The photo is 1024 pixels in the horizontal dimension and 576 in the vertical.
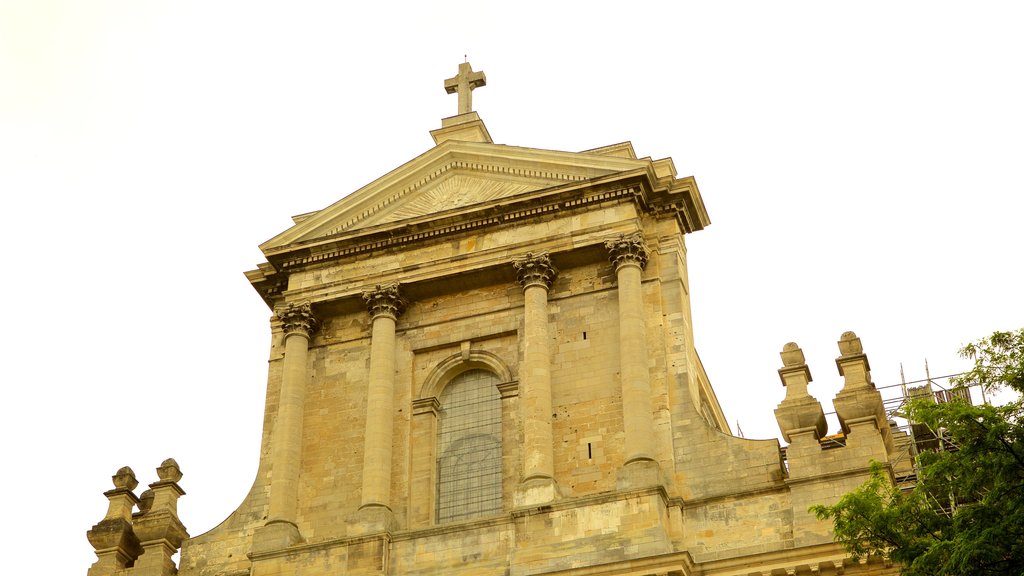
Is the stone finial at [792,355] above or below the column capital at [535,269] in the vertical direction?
below

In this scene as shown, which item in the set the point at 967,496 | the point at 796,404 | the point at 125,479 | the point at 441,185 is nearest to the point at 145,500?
the point at 125,479

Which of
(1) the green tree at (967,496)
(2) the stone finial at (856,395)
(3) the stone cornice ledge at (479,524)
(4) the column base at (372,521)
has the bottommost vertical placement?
(1) the green tree at (967,496)

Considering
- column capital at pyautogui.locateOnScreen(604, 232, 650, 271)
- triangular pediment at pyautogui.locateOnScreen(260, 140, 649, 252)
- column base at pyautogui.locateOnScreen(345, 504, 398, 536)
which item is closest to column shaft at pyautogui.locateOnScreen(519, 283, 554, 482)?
column capital at pyautogui.locateOnScreen(604, 232, 650, 271)

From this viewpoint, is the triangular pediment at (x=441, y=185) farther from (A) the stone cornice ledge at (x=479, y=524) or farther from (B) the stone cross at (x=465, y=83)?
(A) the stone cornice ledge at (x=479, y=524)

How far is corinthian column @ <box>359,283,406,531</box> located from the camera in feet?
98.6

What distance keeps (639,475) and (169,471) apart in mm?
10278

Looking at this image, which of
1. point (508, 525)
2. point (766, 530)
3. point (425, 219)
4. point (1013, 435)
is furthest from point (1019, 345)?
point (425, 219)

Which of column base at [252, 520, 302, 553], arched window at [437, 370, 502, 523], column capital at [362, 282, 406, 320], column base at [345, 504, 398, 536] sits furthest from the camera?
column capital at [362, 282, 406, 320]

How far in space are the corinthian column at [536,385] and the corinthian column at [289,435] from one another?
4.74 meters

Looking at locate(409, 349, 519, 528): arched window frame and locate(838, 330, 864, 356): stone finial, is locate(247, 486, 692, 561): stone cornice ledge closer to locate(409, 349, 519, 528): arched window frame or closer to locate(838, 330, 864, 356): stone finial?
locate(409, 349, 519, 528): arched window frame

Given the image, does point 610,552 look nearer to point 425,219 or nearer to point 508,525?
point 508,525

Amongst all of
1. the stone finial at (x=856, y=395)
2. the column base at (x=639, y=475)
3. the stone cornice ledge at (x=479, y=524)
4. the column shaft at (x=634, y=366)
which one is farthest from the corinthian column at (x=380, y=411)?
the stone finial at (x=856, y=395)

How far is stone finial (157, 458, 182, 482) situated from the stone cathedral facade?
7 centimetres

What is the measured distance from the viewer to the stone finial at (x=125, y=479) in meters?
32.7
